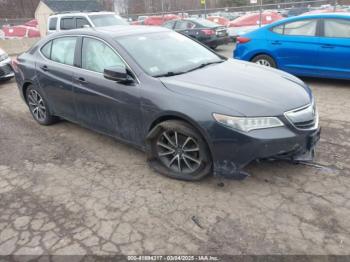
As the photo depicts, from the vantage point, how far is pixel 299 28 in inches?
276

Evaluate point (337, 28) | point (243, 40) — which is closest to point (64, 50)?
point (243, 40)

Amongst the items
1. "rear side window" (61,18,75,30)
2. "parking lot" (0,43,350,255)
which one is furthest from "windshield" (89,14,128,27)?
"parking lot" (0,43,350,255)

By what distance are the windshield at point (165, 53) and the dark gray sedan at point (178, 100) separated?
0.5 inches

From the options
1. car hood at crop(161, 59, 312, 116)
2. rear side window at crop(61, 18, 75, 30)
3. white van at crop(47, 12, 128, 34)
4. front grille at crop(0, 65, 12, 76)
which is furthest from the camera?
rear side window at crop(61, 18, 75, 30)

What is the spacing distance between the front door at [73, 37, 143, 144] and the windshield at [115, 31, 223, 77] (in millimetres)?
234

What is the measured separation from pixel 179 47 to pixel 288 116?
182 centimetres

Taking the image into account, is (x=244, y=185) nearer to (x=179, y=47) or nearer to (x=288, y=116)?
(x=288, y=116)

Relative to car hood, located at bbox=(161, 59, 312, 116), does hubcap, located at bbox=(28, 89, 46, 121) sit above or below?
below

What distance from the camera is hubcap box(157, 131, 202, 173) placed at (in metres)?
3.48

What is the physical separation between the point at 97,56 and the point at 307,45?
A: 458cm

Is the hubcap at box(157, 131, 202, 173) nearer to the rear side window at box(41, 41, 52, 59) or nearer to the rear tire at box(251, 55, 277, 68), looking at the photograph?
the rear side window at box(41, 41, 52, 59)

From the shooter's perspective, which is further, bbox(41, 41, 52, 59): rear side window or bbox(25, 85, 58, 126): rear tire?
bbox(25, 85, 58, 126): rear tire

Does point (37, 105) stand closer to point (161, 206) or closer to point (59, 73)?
point (59, 73)

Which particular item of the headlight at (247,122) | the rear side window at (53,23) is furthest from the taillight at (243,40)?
the rear side window at (53,23)
